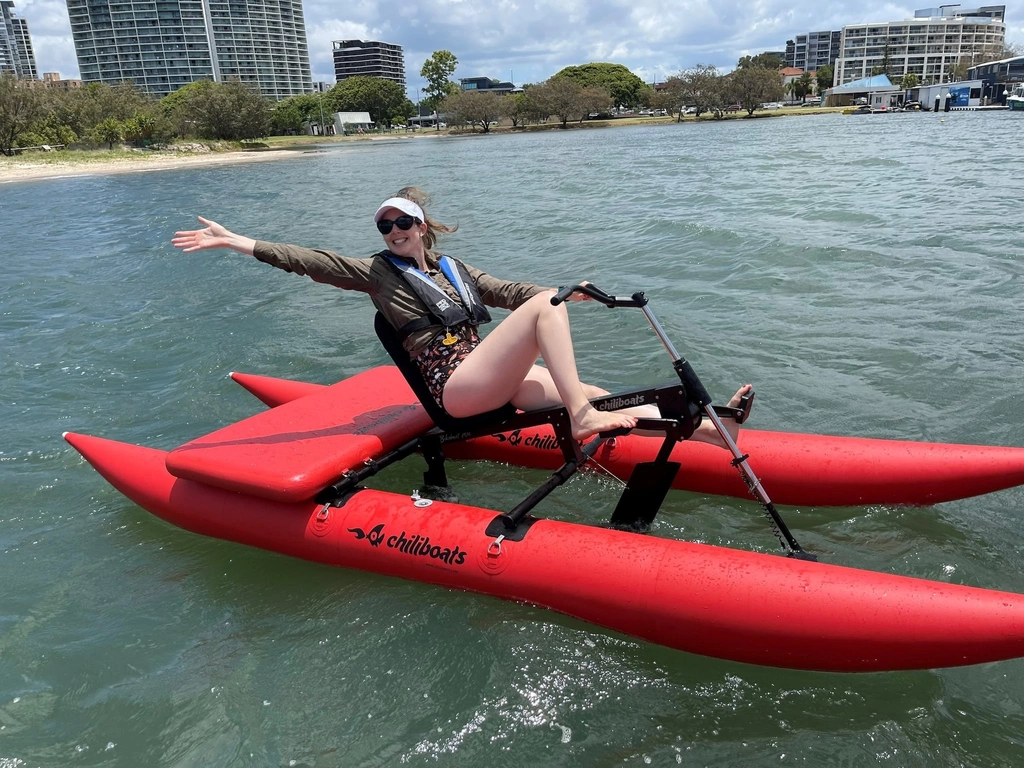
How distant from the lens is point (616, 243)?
1341 centimetres

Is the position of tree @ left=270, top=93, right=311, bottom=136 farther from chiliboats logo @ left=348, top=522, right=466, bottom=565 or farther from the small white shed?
chiliboats logo @ left=348, top=522, right=466, bottom=565

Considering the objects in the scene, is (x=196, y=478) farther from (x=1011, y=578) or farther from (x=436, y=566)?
(x=1011, y=578)

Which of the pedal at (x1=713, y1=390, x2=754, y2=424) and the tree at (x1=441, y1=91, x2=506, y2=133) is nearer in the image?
the pedal at (x1=713, y1=390, x2=754, y2=424)

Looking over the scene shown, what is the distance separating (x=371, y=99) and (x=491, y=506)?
401ft

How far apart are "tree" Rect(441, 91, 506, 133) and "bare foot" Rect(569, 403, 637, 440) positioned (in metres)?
103

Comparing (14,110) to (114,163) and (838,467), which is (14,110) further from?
(838,467)

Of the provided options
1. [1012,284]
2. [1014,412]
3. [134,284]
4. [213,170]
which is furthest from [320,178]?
[1014,412]

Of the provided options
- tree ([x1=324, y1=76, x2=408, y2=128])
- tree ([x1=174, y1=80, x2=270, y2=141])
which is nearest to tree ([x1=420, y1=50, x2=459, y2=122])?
tree ([x1=324, y1=76, x2=408, y2=128])

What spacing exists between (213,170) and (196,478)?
4895 cm

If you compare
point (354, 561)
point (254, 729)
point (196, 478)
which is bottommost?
point (254, 729)

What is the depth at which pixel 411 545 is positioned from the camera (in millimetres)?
3684

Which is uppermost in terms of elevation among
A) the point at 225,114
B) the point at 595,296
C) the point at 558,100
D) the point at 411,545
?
the point at 558,100

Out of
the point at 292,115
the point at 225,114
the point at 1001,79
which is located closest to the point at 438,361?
the point at 225,114

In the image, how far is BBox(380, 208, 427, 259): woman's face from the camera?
3.87 metres
